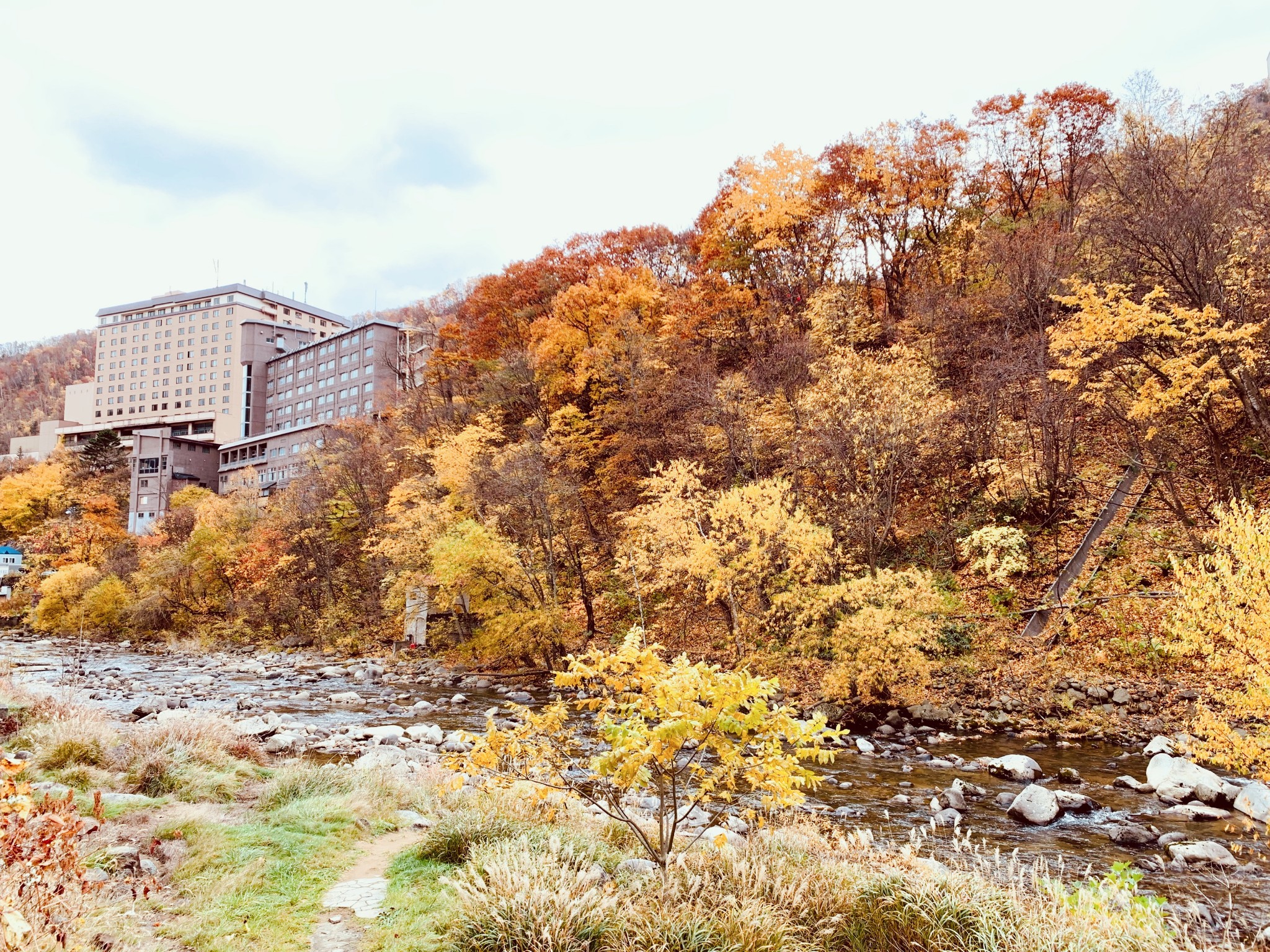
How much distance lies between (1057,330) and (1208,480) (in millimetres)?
5683

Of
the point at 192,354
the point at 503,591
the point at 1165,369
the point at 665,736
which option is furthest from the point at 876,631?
the point at 192,354

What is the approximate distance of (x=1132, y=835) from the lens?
10.2 m

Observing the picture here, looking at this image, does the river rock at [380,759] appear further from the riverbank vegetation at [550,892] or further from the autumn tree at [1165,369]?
the autumn tree at [1165,369]

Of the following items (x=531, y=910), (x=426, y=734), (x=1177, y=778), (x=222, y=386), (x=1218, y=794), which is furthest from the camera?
(x=222, y=386)

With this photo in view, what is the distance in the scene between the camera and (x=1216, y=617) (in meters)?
9.93

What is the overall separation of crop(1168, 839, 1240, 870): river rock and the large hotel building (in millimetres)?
63150

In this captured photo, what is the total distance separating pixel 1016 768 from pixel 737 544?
350 inches

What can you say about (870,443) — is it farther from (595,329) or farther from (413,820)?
(595,329)

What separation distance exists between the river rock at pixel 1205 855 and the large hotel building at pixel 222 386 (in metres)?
63.1

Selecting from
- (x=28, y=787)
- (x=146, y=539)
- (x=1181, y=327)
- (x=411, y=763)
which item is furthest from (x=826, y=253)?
(x=146, y=539)

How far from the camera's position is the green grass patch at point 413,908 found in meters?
5.68

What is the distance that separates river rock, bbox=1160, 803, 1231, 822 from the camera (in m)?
10.9

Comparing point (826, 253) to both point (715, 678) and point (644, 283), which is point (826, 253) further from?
point (715, 678)

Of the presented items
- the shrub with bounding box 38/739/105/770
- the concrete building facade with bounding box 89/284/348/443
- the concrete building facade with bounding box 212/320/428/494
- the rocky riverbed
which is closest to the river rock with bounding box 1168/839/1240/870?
the rocky riverbed
